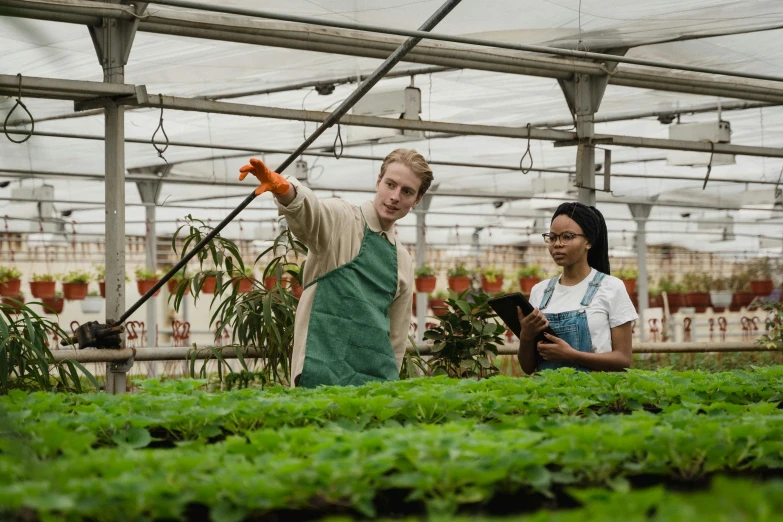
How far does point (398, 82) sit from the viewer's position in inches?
223

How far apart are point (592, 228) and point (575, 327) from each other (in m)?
0.32

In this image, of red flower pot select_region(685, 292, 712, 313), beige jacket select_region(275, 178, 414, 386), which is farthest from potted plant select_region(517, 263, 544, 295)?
beige jacket select_region(275, 178, 414, 386)

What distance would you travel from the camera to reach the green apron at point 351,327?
2256 millimetres

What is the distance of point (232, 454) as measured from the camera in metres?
1.14

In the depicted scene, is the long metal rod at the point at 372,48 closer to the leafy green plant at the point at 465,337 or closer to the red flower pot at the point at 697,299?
the leafy green plant at the point at 465,337

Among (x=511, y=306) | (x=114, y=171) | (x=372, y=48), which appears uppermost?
(x=372, y=48)

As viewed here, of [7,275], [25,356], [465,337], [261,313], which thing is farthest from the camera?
[7,275]

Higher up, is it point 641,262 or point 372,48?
point 372,48

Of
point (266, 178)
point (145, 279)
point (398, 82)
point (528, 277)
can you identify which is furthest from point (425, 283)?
point (266, 178)

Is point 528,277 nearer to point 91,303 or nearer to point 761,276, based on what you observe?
point 91,303

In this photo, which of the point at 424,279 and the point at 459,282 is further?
the point at 459,282

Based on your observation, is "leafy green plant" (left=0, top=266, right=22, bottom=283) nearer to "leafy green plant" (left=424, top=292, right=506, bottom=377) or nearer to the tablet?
"leafy green plant" (left=424, top=292, right=506, bottom=377)

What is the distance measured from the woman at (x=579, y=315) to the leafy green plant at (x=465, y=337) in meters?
1.05

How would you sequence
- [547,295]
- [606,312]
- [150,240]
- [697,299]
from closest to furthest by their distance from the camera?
[606,312], [547,295], [150,240], [697,299]
